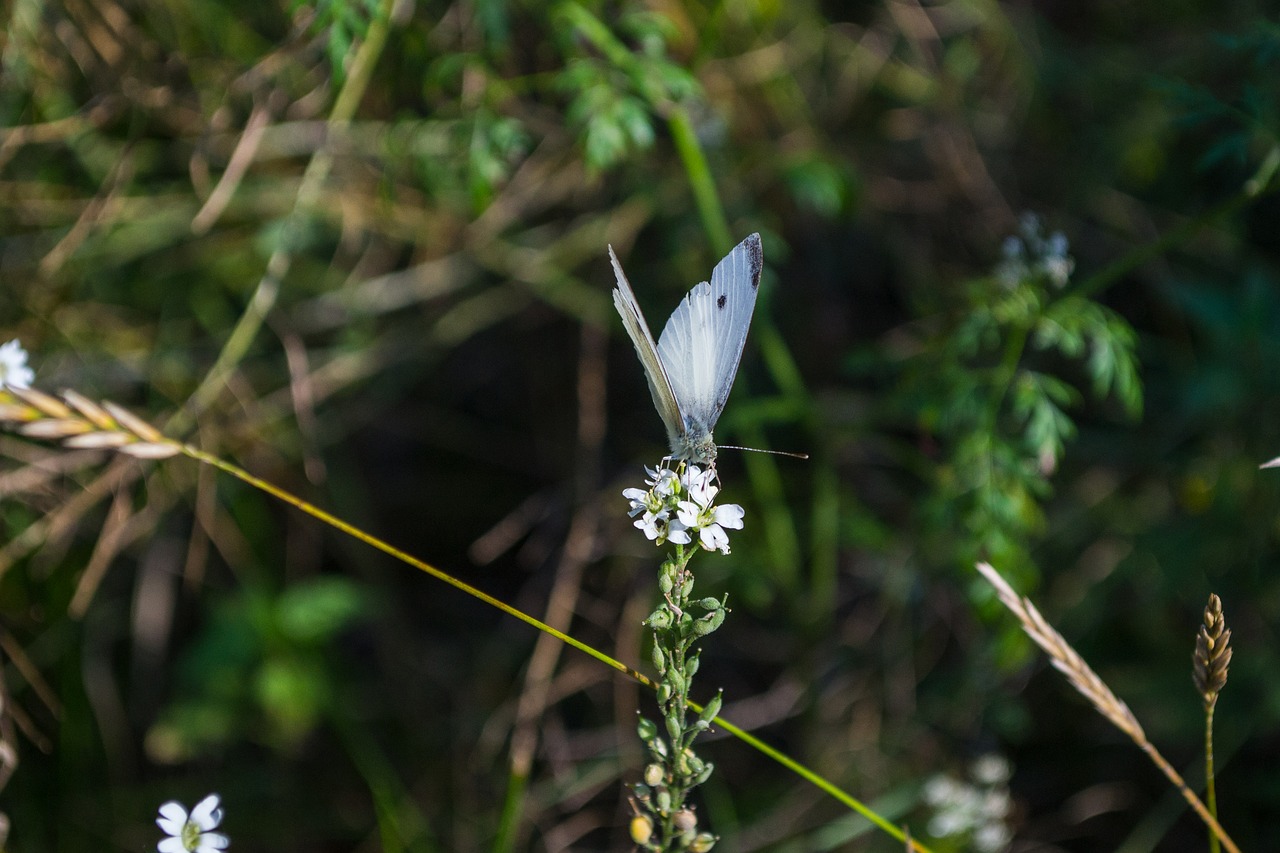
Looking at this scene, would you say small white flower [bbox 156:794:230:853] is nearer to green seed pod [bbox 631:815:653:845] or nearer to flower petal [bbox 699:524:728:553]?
green seed pod [bbox 631:815:653:845]

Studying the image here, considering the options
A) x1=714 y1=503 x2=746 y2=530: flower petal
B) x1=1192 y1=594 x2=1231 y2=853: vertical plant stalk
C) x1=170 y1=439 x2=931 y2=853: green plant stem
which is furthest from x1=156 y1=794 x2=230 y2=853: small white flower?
x1=1192 y1=594 x2=1231 y2=853: vertical plant stalk

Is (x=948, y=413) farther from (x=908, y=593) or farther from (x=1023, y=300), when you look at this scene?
(x=908, y=593)

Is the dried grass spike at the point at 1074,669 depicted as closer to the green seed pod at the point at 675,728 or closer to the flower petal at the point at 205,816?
the green seed pod at the point at 675,728

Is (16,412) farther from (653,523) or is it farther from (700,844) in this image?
(700,844)

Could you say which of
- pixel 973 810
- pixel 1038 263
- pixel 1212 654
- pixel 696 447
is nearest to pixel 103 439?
pixel 696 447

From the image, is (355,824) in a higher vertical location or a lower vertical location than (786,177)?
lower

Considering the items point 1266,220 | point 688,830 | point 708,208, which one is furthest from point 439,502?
point 1266,220
